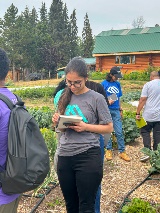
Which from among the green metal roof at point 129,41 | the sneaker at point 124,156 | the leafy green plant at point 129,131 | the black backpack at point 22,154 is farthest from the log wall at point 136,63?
the black backpack at point 22,154

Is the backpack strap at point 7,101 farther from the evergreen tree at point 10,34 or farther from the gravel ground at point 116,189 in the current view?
the evergreen tree at point 10,34

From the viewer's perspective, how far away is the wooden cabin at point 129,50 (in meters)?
30.4

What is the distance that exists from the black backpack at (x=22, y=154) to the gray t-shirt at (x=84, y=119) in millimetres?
763

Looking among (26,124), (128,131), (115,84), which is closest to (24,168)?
(26,124)

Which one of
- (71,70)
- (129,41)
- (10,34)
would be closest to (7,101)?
(71,70)

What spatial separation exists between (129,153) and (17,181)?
478 cm

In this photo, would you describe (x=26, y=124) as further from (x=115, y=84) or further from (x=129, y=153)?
(x=129, y=153)

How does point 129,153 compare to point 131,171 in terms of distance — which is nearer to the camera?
point 131,171

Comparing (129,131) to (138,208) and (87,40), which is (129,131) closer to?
(138,208)

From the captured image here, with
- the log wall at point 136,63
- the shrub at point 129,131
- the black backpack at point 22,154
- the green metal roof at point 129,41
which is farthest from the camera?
the green metal roof at point 129,41

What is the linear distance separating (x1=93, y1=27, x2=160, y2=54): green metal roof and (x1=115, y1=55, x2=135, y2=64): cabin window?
1.75ft

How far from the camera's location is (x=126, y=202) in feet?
13.9

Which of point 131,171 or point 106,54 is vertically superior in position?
point 106,54

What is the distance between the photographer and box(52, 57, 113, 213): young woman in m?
2.84
